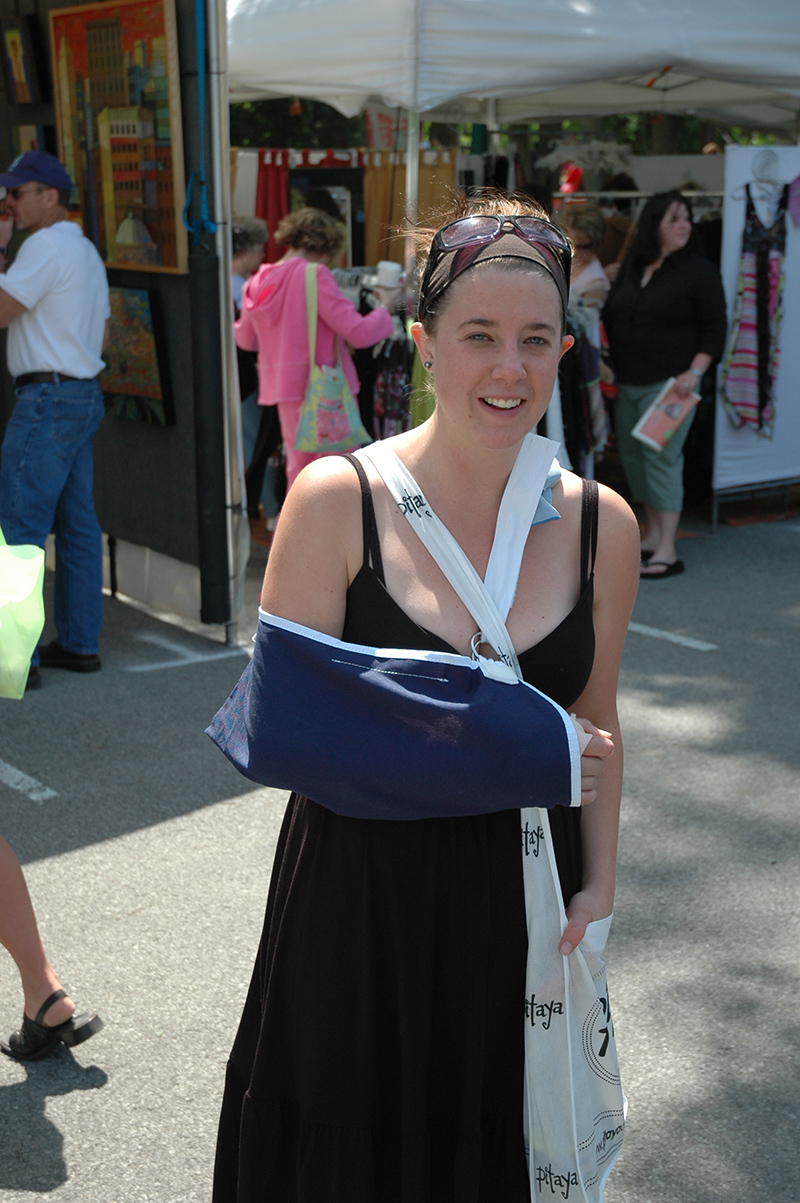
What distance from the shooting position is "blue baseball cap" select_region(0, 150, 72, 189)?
514cm

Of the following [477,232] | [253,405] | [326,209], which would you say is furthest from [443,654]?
[326,209]

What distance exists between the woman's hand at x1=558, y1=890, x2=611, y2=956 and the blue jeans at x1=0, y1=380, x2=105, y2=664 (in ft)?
13.2

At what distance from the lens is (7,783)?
4426 mm

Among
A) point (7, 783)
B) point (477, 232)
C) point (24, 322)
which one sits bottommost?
point (7, 783)

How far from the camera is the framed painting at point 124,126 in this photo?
5.42m

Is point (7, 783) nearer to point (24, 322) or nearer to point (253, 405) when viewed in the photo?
point (24, 322)

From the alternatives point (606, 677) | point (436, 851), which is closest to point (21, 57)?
point (606, 677)

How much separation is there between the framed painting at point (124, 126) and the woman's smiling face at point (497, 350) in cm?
404

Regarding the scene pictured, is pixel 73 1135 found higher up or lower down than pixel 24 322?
lower down

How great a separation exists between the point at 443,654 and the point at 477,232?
1.98ft

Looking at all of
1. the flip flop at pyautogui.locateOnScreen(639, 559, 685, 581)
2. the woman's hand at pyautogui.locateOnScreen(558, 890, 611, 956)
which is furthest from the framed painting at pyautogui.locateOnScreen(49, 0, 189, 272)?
the woman's hand at pyautogui.locateOnScreen(558, 890, 611, 956)

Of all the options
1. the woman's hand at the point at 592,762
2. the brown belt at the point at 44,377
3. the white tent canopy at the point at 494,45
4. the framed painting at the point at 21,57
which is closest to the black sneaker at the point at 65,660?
the brown belt at the point at 44,377

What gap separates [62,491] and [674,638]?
9.88 ft

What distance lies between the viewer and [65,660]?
18.5 feet
